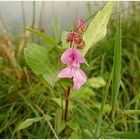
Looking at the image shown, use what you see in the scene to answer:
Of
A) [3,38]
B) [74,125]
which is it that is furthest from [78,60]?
[3,38]

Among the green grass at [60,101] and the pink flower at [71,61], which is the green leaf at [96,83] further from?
the pink flower at [71,61]

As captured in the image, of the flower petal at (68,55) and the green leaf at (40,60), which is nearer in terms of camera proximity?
the flower petal at (68,55)

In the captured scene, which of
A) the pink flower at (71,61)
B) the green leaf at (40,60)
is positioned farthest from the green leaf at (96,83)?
the pink flower at (71,61)

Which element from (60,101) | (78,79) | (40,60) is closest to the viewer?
(78,79)

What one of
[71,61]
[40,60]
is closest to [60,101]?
[40,60]

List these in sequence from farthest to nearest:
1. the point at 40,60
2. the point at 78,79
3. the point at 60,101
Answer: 1. the point at 60,101
2. the point at 40,60
3. the point at 78,79

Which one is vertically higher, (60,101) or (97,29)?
(97,29)

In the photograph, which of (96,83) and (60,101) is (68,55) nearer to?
(60,101)

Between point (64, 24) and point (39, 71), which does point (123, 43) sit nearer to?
point (64, 24)

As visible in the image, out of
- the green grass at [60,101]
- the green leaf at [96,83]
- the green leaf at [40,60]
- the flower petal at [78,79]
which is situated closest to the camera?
the flower petal at [78,79]
